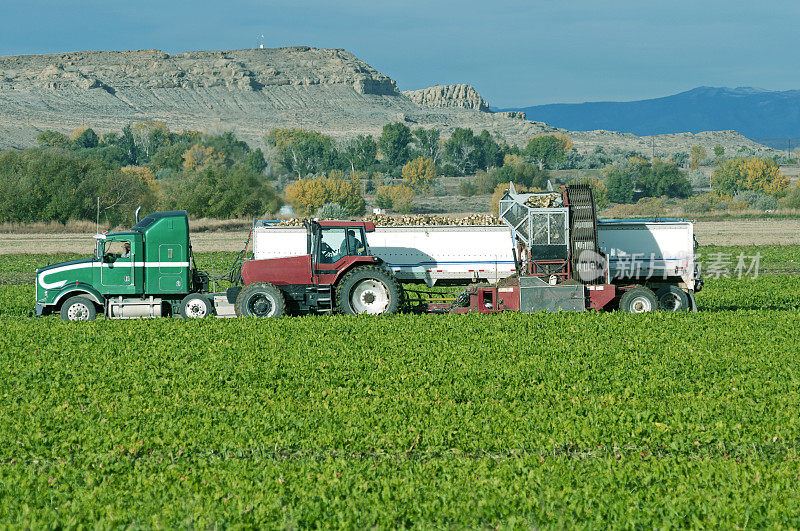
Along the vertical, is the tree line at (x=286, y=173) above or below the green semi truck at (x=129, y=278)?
above

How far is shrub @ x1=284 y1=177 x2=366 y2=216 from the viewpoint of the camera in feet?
339

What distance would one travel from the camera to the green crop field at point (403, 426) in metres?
7.76

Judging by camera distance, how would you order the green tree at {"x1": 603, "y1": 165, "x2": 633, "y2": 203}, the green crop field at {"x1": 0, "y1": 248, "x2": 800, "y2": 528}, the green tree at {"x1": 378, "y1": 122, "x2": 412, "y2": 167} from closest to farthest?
the green crop field at {"x1": 0, "y1": 248, "x2": 800, "y2": 528}, the green tree at {"x1": 603, "y1": 165, "x2": 633, "y2": 203}, the green tree at {"x1": 378, "y1": 122, "x2": 412, "y2": 167}

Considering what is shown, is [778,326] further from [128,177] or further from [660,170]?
[660,170]

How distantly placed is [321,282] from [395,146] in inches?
6064

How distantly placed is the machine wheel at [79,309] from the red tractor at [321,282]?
3433 mm

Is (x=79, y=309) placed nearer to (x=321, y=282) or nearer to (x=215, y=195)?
(x=321, y=282)

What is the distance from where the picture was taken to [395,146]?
172m

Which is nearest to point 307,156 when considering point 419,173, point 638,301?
point 419,173

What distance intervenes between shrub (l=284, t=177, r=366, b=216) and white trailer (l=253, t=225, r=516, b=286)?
76.8 m

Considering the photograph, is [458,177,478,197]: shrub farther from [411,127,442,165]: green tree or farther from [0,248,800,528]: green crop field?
[0,248,800,528]: green crop field

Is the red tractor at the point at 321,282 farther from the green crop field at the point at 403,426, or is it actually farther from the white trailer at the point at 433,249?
the white trailer at the point at 433,249

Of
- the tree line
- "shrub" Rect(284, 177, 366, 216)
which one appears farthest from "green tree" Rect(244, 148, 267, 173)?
"shrub" Rect(284, 177, 366, 216)

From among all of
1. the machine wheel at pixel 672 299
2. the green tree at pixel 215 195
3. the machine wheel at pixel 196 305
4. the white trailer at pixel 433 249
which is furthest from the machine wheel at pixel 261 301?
the green tree at pixel 215 195
